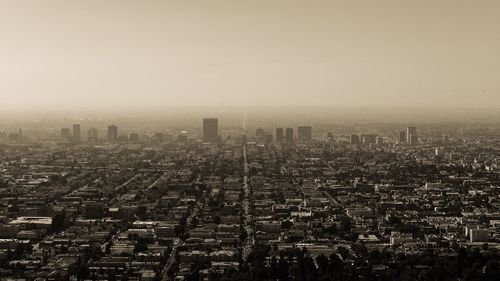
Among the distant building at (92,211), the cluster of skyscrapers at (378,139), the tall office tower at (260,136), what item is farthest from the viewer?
the tall office tower at (260,136)

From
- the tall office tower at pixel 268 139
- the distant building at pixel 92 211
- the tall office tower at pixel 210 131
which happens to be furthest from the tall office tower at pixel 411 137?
the distant building at pixel 92 211

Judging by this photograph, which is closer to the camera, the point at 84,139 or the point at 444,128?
the point at 84,139

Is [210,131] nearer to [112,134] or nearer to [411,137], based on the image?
[112,134]

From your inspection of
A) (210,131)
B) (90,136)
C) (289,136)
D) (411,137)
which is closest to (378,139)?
(411,137)

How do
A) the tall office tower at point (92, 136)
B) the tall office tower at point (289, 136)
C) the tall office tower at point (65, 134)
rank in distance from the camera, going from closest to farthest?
the tall office tower at point (289, 136), the tall office tower at point (92, 136), the tall office tower at point (65, 134)

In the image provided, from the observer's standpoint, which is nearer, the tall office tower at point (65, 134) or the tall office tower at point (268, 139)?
the tall office tower at point (268, 139)

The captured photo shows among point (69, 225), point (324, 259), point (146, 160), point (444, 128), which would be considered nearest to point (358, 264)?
point (324, 259)

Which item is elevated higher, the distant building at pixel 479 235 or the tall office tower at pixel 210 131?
the tall office tower at pixel 210 131

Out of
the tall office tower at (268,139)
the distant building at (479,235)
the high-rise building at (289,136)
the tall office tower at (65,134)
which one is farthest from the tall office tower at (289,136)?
the distant building at (479,235)

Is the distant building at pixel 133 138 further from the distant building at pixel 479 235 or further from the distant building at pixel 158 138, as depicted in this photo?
the distant building at pixel 479 235

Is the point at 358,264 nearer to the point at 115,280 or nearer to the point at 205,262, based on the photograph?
the point at 205,262

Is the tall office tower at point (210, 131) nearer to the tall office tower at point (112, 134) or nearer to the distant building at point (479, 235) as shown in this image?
the tall office tower at point (112, 134)
